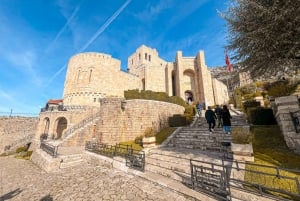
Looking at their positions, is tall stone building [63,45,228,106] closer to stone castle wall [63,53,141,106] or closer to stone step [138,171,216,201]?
stone castle wall [63,53,141,106]

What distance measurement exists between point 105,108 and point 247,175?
1152 centimetres

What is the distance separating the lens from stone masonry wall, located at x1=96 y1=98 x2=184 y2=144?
41.0 feet

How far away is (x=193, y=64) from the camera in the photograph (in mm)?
30422

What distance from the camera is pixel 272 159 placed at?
457 cm

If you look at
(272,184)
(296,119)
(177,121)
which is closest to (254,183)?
(272,184)

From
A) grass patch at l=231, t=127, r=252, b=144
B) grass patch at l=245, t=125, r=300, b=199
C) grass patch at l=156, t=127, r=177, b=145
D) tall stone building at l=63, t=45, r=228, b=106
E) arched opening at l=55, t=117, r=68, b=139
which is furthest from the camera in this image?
tall stone building at l=63, t=45, r=228, b=106

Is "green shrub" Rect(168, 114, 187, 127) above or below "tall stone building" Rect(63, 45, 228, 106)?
below

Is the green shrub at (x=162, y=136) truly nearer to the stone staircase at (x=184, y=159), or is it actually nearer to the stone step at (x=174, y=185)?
the stone staircase at (x=184, y=159)

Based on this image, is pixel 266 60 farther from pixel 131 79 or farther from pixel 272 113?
pixel 131 79

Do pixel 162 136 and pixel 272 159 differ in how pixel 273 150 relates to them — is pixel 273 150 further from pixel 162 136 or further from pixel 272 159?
pixel 162 136

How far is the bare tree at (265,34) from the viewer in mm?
4938

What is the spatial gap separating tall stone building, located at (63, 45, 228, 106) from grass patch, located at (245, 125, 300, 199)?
66.1 feet

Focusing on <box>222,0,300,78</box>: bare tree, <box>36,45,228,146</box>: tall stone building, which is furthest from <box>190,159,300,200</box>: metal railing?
<box>36,45,228,146</box>: tall stone building

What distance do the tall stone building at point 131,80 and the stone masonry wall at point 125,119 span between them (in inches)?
588
